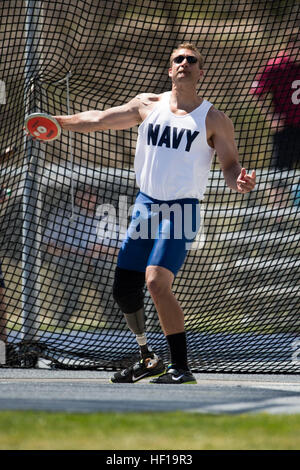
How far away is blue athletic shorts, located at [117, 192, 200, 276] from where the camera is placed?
460 cm

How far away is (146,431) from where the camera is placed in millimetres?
3074

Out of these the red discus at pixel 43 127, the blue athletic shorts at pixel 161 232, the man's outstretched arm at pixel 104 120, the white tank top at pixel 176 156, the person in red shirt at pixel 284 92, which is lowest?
the blue athletic shorts at pixel 161 232

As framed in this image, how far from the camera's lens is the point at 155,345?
6.05m

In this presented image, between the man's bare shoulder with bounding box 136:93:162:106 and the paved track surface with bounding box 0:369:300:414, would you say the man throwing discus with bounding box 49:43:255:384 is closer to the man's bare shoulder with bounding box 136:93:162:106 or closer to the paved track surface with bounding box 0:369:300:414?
the man's bare shoulder with bounding box 136:93:162:106

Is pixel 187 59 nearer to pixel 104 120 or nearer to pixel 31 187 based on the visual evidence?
pixel 104 120

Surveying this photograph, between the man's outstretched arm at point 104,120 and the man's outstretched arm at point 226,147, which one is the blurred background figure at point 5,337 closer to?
the man's outstretched arm at point 104,120

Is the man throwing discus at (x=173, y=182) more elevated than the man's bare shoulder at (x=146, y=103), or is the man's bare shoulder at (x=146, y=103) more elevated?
Answer: the man's bare shoulder at (x=146, y=103)

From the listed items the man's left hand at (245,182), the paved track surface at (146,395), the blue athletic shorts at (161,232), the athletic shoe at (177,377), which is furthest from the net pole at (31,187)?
the man's left hand at (245,182)

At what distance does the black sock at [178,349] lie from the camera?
467 cm

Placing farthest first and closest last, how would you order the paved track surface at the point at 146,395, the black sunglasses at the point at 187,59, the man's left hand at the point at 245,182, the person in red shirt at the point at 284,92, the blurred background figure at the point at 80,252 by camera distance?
the person in red shirt at the point at 284,92
the blurred background figure at the point at 80,252
the black sunglasses at the point at 187,59
the man's left hand at the point at 245,182
the paved track surface at the point at 146,395

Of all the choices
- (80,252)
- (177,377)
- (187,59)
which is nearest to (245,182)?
(187,59)

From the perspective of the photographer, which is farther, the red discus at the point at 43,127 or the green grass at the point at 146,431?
the red discus at the point at 43,127

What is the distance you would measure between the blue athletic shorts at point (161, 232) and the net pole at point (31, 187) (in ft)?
4.80
